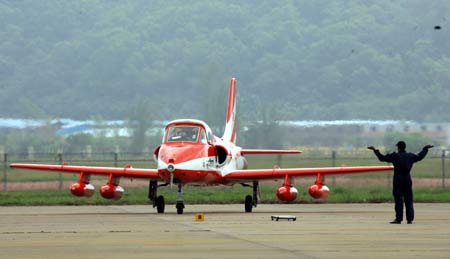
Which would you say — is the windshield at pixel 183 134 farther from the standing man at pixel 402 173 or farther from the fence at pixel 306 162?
the fence at pixel 306 162

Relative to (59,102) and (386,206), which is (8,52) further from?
(386,206)

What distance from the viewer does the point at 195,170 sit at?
29.2 m

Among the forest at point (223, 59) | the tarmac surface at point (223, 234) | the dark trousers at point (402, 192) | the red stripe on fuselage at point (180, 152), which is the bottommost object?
the tarmac surface at point (223, 234)

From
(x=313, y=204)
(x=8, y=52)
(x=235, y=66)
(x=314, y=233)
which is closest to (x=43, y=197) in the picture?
(x=313, y=204)

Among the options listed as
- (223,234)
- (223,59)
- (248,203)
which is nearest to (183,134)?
(248,203)

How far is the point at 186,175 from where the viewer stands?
2889 centimetres

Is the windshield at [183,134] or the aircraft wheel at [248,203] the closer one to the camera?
the windshield at [183,134]

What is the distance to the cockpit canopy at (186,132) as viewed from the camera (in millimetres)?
29359

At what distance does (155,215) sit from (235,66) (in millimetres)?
41031

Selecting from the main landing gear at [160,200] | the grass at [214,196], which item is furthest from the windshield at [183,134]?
the grass at [214,196]

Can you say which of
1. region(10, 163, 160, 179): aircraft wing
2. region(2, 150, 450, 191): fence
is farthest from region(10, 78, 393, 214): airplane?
region(2, 150, 450, 191): fence

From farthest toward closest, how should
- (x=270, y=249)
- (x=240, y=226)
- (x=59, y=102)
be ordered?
(x=59, y=102) < (x=240, y=226) < (x=270, y=249)

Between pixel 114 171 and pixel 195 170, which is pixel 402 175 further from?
pixel 114 171

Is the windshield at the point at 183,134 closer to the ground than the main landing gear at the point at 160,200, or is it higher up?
higher up
